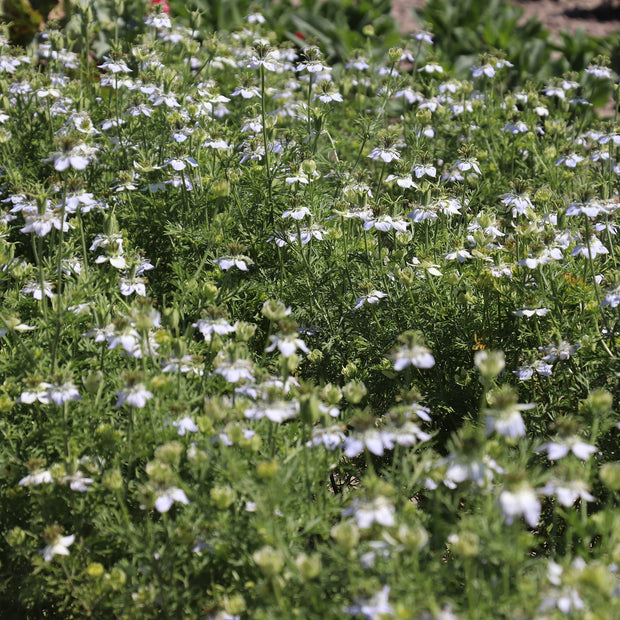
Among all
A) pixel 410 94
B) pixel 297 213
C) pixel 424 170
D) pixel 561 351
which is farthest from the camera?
pixel 410 94

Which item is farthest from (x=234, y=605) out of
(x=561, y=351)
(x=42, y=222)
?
(x=561, y=351)

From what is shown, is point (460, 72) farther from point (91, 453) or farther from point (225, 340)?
point (91, 453)

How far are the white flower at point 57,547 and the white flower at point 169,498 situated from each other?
1.24 ft

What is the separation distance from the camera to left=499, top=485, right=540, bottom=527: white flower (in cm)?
163

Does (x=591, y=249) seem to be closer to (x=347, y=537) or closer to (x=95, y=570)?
(x=347, y=537)

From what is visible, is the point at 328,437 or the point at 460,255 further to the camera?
the point at 460,255

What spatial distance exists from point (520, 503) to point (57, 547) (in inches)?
53.8

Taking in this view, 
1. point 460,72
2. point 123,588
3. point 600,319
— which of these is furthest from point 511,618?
point 460,72

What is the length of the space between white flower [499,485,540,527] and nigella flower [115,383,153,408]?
1086 mm

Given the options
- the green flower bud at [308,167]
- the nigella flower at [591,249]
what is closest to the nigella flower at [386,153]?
the green flower bud at [308,167]

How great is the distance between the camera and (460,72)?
638 cm

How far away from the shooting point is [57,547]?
2.17 metres

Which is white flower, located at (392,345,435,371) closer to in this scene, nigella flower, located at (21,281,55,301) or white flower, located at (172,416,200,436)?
white flower, located at (172,416,200,436)

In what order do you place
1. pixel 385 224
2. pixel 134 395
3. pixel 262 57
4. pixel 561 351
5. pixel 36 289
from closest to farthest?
pixel 134 395
pixel 561 351
pixel 36 289
pixel 385 224
pixel 262 57
